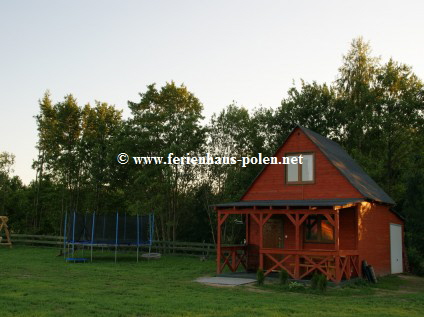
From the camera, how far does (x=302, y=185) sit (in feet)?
65.0

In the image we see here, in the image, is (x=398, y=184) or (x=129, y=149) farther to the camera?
(x=129, y=149)

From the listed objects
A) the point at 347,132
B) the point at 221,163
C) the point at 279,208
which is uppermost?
the point at 347,132

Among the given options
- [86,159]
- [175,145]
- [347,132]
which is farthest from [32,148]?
[347,132]

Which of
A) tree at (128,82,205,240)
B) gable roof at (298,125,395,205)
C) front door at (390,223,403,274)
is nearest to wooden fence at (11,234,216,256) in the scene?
tree at (128,82,205,240)

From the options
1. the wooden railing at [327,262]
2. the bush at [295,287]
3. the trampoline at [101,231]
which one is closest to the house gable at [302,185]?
the wooden railing at [327,262]

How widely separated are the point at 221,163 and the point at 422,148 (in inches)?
551

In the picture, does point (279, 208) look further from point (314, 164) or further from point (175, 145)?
point (175, 145)

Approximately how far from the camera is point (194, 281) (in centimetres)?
1645

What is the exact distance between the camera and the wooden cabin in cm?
1761

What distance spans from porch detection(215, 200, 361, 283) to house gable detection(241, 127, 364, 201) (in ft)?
2.64

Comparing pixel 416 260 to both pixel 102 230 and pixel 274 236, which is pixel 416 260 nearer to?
pixel 274 236

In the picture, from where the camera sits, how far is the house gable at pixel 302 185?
62.1ft

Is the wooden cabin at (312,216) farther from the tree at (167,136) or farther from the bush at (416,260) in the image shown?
the tree at (167,136)

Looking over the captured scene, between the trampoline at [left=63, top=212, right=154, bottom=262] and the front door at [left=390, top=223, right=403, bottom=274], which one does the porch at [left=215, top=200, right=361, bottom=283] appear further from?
the trampoline at [left=63, top=212, right=154, bottom=262]
